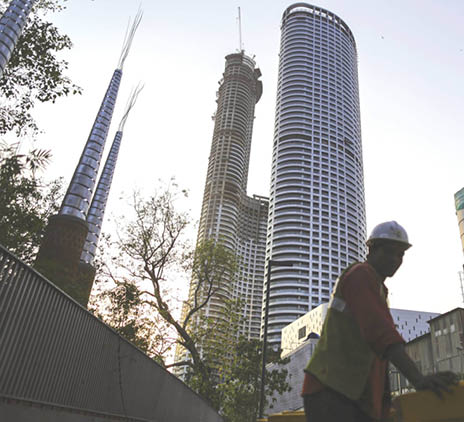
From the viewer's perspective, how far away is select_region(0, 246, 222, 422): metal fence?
541 cm

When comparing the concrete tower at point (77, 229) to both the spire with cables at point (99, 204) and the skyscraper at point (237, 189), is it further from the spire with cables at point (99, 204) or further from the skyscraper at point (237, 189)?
the skyscraper at point (237, 189)

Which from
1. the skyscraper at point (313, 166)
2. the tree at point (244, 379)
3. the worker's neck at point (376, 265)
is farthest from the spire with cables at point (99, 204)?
the skyscraper at point (313, 166)

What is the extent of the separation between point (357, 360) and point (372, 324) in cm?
25

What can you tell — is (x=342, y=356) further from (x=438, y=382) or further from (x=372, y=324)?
(x=438, y=382)

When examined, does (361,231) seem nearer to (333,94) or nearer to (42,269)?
(333,94)

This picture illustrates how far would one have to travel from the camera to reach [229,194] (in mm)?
161125

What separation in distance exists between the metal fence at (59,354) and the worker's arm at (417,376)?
4658 millimetres

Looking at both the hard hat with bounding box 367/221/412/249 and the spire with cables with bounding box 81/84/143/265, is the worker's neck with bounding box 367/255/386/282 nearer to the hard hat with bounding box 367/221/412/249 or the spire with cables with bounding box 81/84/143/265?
the hard hat with bounding box 367/221/412/249

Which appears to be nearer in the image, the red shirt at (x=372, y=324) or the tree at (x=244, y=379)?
the red shirt at (x=372, y=324)

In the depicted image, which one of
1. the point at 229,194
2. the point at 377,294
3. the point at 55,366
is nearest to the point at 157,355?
the point at 55,366

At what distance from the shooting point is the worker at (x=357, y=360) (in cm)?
217

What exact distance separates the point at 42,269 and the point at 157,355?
7.18 meters

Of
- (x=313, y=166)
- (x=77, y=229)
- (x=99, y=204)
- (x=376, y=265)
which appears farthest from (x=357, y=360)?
(x=313, y=166)

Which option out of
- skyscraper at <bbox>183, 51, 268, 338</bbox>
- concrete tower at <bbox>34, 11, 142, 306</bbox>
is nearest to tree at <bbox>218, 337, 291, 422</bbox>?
concrete tower at <bbox>34, 11, 142, 306</bbox>
